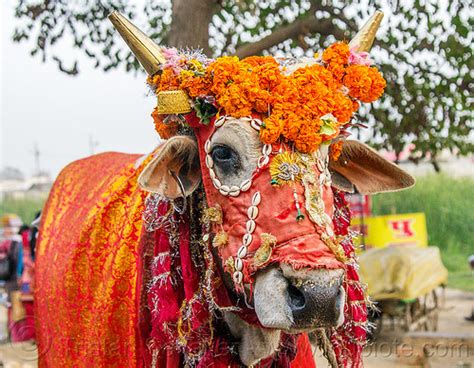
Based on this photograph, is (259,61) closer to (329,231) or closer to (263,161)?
(263,161)

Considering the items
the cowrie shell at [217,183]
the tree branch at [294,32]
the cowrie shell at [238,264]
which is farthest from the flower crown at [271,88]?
the tree branch at [294,32]

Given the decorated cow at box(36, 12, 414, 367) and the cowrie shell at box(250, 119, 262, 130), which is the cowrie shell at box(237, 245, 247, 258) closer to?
the decorated cow at box(36, 12, 414, 367)

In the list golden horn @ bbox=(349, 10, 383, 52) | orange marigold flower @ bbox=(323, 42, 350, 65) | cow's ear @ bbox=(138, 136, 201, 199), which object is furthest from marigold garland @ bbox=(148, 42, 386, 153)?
cow's ear @ bbox=(138, 136, 201, 199)

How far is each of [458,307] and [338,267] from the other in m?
11.8

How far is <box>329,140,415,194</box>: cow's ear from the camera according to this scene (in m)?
3.41

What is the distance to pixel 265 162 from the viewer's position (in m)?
2.79

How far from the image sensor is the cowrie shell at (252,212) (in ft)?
9.11

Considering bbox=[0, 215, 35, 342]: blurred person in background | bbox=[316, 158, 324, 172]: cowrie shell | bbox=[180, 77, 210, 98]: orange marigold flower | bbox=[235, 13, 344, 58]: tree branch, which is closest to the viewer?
bbox=[316, 158, 324, 172]: cowrie shell

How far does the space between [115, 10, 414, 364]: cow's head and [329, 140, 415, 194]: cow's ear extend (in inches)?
7.9

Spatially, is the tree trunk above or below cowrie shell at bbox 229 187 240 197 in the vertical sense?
above

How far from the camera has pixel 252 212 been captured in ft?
9.14

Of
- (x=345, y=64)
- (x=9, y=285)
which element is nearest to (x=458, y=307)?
(x=9, y=285)

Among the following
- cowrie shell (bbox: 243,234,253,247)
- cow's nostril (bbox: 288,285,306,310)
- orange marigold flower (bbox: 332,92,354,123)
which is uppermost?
orange marigold flower (bbox: 332,92,354,123)

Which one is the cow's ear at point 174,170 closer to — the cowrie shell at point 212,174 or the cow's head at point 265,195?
the cow's head at point 265,195
